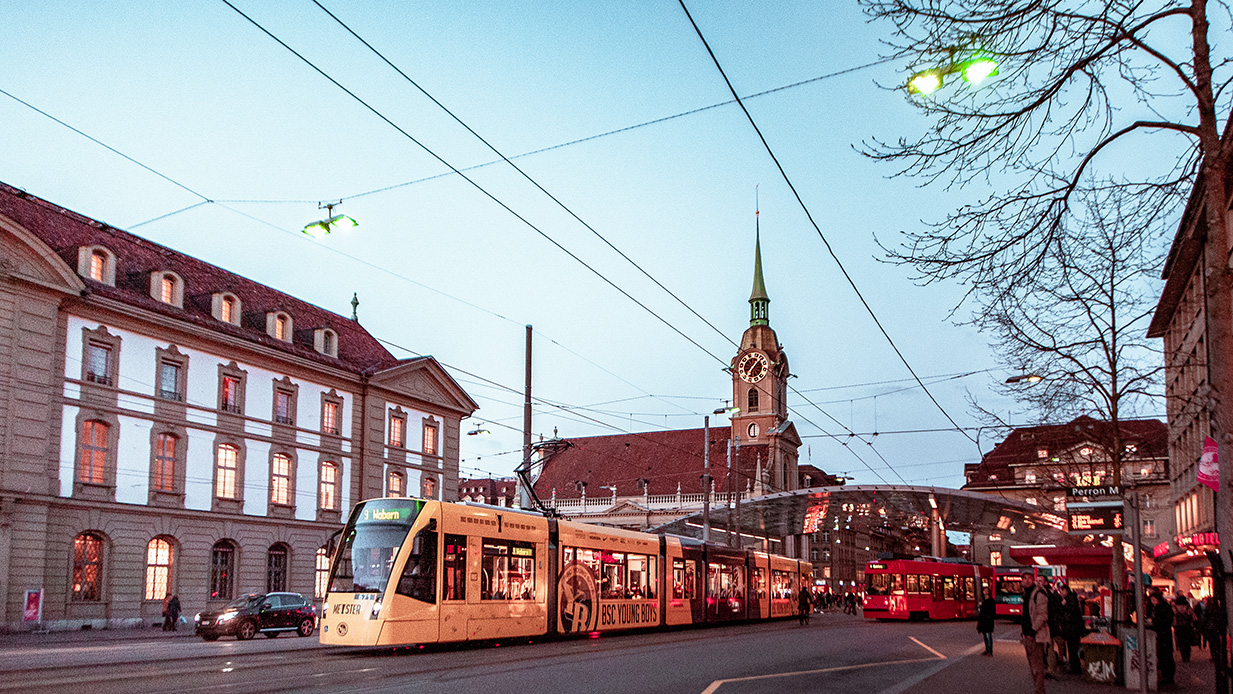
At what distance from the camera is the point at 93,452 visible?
3359 cm

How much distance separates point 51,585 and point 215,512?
664cm

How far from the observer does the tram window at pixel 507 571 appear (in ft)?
73.7

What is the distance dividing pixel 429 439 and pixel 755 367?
167 ft

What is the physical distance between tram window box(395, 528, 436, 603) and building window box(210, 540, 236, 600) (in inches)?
798

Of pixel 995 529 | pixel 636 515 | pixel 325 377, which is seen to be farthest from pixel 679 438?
pixel 325 377

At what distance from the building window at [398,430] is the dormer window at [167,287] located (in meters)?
12.5

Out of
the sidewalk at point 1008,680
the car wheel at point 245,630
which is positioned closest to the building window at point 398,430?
the car wheel at point 245,630

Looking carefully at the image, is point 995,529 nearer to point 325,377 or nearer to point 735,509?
point 735,509

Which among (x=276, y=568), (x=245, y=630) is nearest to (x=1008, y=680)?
(x=245, y=630)

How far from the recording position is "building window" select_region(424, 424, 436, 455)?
50156mm

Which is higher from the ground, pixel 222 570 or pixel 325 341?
pixel 325 341

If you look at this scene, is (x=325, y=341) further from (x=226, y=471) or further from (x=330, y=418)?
(x=226, y=471)

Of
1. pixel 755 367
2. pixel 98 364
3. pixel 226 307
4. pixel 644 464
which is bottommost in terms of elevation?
pixel 644 464

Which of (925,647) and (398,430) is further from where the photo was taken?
(398,430)
